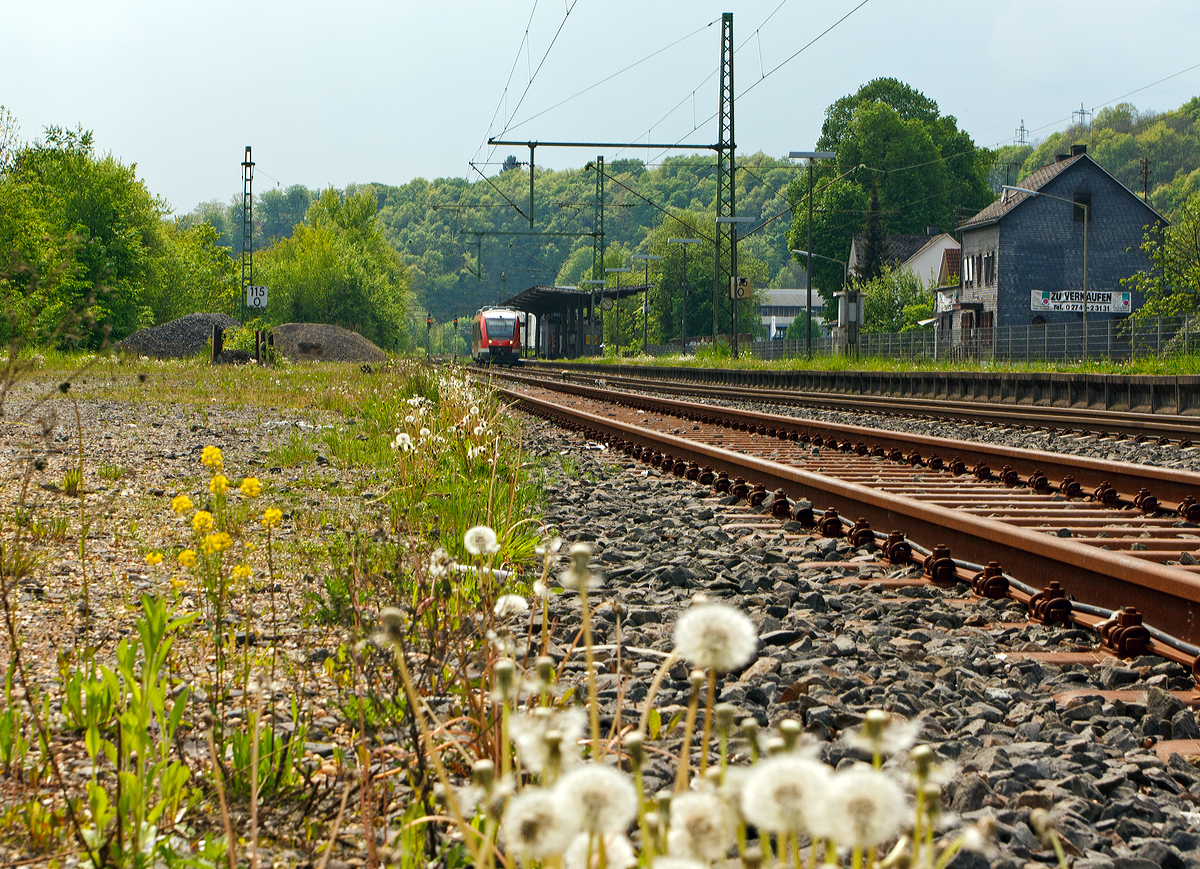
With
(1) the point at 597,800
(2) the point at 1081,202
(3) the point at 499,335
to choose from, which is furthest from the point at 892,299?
(1) the point at 597,800

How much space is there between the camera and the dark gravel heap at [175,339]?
42.4 m

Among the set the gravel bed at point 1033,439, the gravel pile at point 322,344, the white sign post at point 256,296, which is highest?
the white sign post at point 256,296

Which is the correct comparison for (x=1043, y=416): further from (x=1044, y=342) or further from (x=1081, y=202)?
(x=1081, y=202)

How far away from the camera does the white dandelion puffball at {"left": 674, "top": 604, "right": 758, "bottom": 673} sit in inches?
47.6

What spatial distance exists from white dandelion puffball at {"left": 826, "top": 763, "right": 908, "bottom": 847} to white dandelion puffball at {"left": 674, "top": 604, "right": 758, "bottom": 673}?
0.78 feet

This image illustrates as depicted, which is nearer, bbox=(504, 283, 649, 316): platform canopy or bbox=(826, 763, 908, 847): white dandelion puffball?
bbox=(826, 763, 908, 847): white dandelion puffball

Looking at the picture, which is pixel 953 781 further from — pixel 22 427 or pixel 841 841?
pixel 22 427

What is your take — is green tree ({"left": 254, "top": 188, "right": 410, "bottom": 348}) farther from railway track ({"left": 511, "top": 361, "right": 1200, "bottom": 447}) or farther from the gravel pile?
railway track ({"left": 511, "top": 361, "right": 1200, "bottom": 447})

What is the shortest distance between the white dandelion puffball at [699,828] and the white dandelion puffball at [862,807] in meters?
0.11

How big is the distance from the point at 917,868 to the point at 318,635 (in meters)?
3.33

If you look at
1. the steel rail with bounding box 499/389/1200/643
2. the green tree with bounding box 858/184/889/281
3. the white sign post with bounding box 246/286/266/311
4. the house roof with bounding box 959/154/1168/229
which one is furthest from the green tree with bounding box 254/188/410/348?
the steel rail with bounding box 499/389/1200/643

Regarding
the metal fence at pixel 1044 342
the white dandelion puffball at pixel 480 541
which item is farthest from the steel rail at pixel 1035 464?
Result: the metal fence at pixel 1044 342

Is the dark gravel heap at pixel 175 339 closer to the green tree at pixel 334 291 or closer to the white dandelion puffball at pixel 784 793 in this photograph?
the green tree at pixel 334 291

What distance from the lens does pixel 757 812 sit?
96 cm
